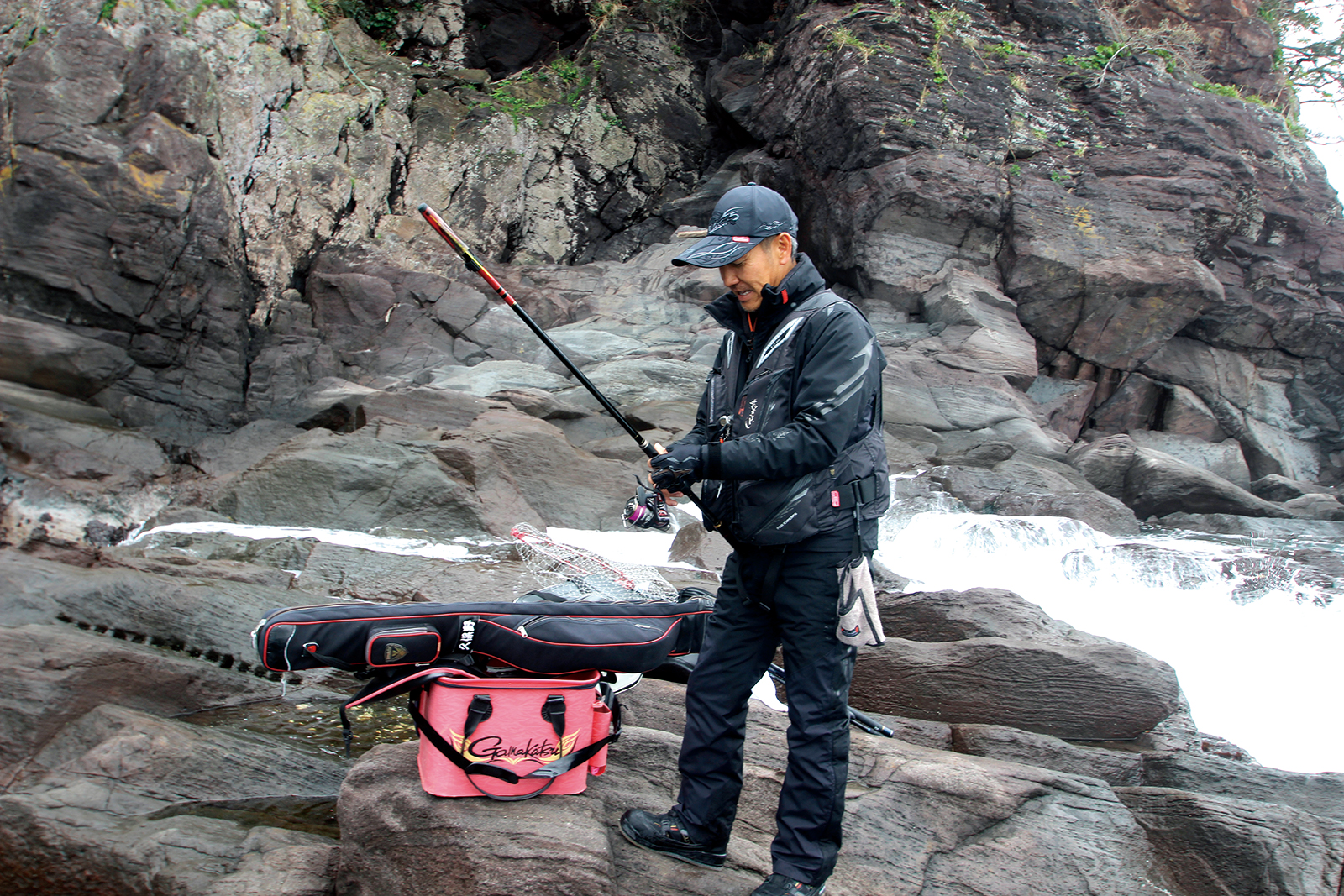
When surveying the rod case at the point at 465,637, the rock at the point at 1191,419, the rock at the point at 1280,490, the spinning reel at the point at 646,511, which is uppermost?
the spinning reel at the point at 646,511

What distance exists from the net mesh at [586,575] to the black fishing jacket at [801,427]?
1.06 meters

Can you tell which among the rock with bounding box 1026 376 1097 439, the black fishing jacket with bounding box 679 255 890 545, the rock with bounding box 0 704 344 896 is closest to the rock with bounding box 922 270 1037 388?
the rock with bounding box 1026 376 1097 439

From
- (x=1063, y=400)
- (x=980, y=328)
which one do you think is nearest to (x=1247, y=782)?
(x=980, y=328)

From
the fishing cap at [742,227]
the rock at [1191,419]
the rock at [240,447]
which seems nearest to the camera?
the fishing cap at [742,227]

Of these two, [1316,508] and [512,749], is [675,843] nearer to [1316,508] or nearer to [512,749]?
[512,749]

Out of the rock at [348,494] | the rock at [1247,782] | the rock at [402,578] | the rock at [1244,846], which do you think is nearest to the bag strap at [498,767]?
the rock at [1244,846]

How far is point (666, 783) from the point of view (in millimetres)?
3039

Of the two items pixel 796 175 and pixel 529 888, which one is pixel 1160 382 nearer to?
pixel 796 175

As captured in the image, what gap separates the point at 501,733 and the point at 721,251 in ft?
5.34

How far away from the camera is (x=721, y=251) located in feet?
8.82

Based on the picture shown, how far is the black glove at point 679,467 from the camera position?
8.38 feet

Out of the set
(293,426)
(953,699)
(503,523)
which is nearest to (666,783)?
(953,699)

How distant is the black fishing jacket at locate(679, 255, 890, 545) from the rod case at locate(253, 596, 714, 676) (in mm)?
575

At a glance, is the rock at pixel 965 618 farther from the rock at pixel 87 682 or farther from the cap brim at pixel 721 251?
the rock at pixel 87 682
